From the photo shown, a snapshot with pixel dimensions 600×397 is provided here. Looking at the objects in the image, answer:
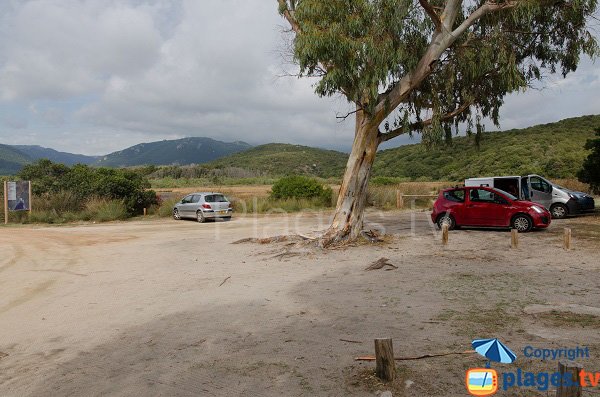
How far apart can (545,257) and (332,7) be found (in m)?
8.31

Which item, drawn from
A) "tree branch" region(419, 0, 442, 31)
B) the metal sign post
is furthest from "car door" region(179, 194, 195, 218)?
"tree branch" region(419, 0, 442, 31)

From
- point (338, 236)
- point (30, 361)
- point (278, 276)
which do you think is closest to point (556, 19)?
point (338, 236)

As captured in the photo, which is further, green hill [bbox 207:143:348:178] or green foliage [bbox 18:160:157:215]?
green hill [bbox 207:143:348:178]

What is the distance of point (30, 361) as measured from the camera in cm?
541

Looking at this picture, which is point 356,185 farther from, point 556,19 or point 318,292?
point 556,19

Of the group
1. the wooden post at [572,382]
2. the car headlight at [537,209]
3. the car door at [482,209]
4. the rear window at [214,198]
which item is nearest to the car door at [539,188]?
the car headlight at [537,209]

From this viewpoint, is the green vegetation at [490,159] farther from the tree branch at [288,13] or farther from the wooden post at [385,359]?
the wooden post at [385,359]

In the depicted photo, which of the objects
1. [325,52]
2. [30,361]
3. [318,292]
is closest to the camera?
[30,361]

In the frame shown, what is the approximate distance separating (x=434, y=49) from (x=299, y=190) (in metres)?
19.5

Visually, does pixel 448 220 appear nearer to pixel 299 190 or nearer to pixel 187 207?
pixel 187 207

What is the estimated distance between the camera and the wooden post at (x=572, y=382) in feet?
9.48

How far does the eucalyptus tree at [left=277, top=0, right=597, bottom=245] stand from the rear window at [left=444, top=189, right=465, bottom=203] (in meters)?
2.24

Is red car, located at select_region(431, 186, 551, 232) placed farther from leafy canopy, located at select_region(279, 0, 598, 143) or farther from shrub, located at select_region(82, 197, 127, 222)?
shrub, located at select_region(82, 197, 127, 222)

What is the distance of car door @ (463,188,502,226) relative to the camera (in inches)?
603
